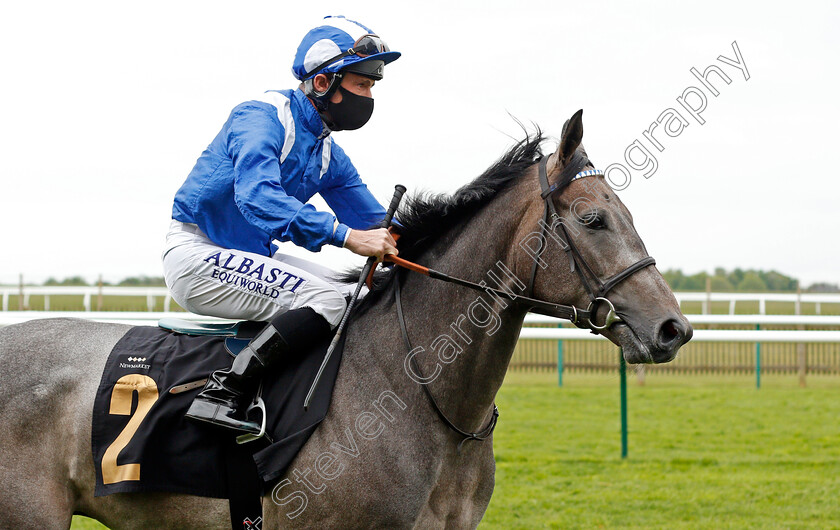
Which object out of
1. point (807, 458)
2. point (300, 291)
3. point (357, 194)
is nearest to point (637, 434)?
point (807, 458)

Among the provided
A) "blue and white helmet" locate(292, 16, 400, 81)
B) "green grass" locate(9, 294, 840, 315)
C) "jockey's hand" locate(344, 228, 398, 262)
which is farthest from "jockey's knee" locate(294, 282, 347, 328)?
"green grass" locate(9, 294, 840, 315)

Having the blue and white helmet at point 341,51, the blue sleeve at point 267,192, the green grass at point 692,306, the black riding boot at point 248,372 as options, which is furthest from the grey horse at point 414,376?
the green grass at point 692,306

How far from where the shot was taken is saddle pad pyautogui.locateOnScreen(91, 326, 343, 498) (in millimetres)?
2838

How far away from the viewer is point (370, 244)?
290 cm

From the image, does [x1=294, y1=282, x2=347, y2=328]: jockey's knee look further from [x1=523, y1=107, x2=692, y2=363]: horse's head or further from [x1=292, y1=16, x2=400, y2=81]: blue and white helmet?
[x1=292, y1=16, x2=400, y2=81]: blue and white helmet

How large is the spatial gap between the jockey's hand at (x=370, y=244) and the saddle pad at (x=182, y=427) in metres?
0.37

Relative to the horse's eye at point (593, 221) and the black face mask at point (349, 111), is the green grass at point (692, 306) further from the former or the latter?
the horse's eye at point (593, 221)

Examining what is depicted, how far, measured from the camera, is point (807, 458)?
7.90 meters

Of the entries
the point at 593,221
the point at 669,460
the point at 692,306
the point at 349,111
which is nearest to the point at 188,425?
Answer: the point at 349,111

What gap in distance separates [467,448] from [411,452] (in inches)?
10.4

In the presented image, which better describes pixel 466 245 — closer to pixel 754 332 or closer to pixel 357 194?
pixel 357 194

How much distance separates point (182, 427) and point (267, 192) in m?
0.93

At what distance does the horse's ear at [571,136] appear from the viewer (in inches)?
111

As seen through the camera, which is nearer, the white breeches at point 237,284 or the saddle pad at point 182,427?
the saddle pad at point 182,427
